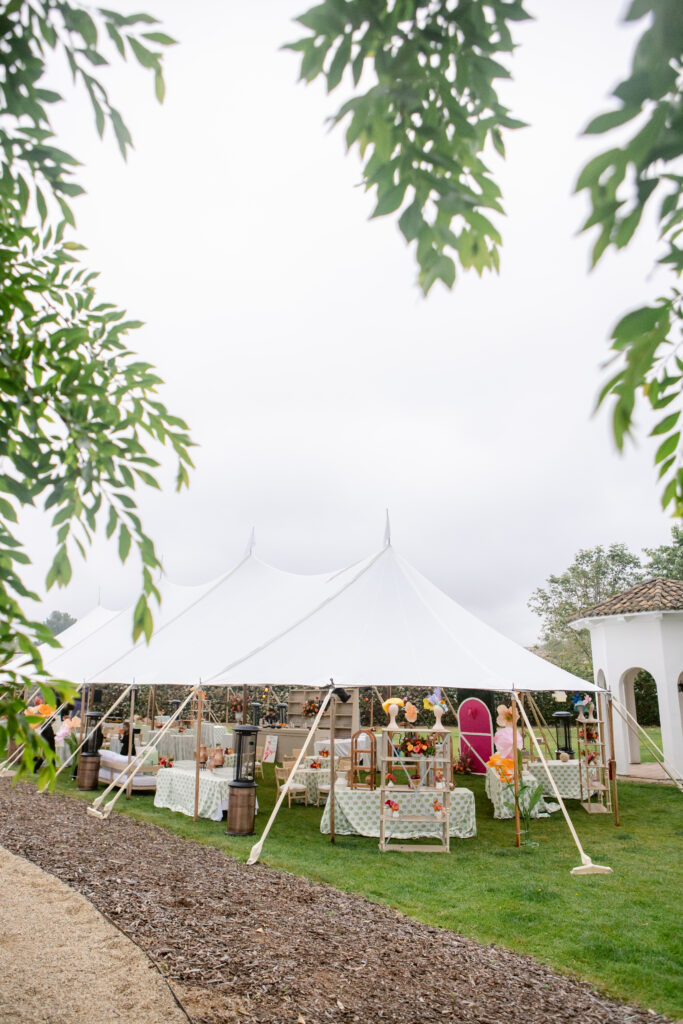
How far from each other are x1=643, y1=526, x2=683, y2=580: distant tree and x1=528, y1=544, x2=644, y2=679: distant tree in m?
1.02

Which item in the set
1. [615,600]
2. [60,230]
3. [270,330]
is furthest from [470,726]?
[60,230]

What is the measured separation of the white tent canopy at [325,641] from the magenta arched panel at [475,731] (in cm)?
422

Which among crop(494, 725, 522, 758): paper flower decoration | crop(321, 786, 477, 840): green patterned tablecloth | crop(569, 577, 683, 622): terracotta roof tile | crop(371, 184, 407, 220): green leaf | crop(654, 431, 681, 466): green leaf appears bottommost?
crop(321, 786, 477, 840): green patterned tablecloth

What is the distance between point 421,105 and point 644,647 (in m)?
13.0

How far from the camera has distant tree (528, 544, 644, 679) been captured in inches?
1085

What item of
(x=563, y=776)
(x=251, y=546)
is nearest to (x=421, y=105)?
(x=563, y=776)

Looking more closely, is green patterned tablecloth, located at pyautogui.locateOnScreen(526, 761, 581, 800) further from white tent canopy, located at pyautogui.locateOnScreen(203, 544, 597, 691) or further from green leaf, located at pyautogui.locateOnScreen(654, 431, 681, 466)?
green leaf, located at pyautogui.locateOnScreen(654, 431, 681, 466)

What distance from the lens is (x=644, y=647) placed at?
42.8 feet

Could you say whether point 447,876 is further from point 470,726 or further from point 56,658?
point 56,658

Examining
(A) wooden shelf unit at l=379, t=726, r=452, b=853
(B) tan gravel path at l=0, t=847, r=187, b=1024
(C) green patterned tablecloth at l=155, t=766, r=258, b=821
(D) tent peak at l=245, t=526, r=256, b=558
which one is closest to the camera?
(B) tan gravel path at l=0, t=847, r=187, b=1024

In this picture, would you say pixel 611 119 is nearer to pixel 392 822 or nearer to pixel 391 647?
pixel 391 647

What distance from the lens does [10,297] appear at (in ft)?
6.77

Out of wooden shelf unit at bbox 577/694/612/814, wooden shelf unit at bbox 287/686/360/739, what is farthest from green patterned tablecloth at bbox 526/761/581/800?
wooden shelf unit at bbox 287/686/360/739

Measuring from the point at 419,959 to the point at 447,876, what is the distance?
2.37 m
